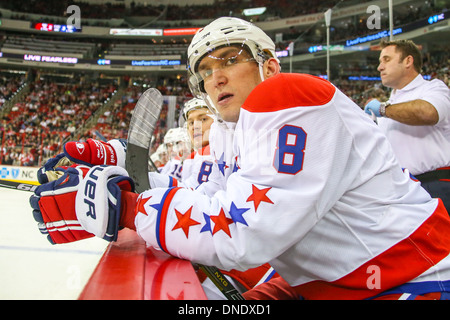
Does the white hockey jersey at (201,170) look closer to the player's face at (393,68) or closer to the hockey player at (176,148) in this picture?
the player's face at (393,68)

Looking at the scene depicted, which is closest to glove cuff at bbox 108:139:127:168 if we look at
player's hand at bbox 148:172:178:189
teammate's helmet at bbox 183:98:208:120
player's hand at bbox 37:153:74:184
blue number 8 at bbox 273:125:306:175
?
player's hand at bbox 148:172:178:189

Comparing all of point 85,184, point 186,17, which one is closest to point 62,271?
point 85,184

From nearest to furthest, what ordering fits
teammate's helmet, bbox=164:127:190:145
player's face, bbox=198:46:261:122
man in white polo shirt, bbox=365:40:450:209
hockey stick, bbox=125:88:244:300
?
hockey stick, bbox=125:88:244:300 < player's face, bbox=198:46:261:122 < man in white polo shirt, bbox=365:40:450:209 < teammate's helmet, bbox=164:127:190:145

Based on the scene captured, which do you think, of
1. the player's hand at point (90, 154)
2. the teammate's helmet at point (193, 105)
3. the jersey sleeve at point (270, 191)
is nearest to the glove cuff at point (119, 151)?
the player's hand at point (90, 154)

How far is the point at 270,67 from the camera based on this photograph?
1.23 m

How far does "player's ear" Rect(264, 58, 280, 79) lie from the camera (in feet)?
3.98

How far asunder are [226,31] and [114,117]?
1077 cm

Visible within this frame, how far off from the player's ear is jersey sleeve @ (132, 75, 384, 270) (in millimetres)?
497

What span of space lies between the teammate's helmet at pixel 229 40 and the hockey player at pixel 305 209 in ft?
1.52

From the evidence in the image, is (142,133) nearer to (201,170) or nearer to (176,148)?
(201,170)

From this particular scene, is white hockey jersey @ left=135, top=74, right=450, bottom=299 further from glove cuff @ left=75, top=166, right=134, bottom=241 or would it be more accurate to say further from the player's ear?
the player's ear

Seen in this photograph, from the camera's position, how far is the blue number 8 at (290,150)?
2.11ft

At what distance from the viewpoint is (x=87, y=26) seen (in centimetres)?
1791

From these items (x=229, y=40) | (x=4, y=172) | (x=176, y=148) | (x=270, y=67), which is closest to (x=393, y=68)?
(x=270, y=67)
